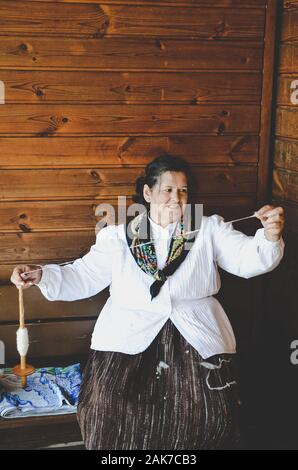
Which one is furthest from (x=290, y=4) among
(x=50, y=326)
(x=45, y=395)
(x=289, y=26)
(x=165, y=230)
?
(x=45, y=395)

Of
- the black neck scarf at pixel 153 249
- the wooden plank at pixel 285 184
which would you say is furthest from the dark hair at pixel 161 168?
the wooden plank at pixel 285 184

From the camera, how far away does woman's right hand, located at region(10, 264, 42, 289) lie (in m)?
2.39

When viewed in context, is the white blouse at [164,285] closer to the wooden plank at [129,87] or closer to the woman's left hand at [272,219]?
the woman's left hand at [272,219]

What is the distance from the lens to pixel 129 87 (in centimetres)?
270

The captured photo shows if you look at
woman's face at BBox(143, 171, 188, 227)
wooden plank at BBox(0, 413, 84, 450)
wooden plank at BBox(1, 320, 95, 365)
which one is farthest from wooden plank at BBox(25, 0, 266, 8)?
wooden plank at BBox(0, 413, 84, 450)

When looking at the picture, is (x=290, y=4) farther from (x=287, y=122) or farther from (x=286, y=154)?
(x=286, y=154)

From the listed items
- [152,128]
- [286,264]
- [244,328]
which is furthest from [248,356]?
[152,128]

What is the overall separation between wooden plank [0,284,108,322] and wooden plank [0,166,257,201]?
16.6 inches

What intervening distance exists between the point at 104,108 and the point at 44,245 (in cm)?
65

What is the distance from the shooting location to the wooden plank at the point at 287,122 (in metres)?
2.70

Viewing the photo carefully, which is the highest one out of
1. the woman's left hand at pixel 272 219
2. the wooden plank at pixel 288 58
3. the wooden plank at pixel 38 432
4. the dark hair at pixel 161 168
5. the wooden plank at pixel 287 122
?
the wooden plank at pixel 288 58

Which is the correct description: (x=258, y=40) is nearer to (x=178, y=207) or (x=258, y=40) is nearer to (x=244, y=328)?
(x=178, y=207)

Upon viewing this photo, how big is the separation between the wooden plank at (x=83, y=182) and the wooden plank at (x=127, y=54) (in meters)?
0.44

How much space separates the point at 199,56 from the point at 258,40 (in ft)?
0.94
